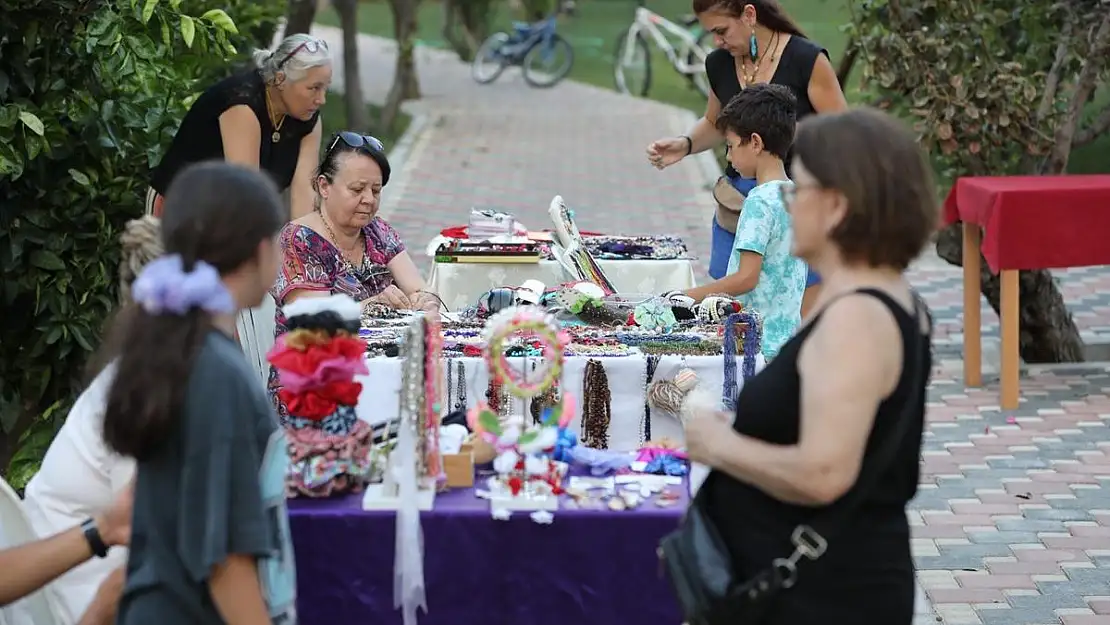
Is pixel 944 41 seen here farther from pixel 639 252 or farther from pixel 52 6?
pixel 52 6

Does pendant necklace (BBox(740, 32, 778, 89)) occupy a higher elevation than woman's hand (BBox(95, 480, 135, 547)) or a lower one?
higher

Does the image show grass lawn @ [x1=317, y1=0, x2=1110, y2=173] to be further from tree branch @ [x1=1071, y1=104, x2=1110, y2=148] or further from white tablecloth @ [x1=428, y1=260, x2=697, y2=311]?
white tablecloth @ [x1=428, y1=260, x2=697, y2=311]

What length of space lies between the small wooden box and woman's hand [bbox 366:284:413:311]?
5.49 feet

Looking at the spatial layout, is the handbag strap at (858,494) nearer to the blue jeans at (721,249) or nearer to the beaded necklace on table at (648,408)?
the beaded necklace on table at (648,408)

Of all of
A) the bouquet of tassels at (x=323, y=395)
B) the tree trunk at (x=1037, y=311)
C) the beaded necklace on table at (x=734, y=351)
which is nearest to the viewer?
the bouquet of tassels at (x=323, y=395)

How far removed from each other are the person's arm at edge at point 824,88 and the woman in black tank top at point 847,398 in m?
3.01

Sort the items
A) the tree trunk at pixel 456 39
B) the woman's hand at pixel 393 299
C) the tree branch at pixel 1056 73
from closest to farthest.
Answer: the woman's hand at pixel 393 299
the tree branch at pixel 1056 73
the tree trunk at pixel 456 39

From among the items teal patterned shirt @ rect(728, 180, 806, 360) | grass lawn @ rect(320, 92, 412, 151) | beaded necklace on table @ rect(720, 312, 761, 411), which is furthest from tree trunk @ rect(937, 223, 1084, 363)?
grass lawn @ rect(320, 92, 412, 151)

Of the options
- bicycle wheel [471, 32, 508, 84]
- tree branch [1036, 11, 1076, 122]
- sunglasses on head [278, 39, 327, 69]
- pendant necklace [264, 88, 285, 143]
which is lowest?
pendant necklace [264, 88, 285, 143]

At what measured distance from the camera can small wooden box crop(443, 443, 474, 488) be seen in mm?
3317

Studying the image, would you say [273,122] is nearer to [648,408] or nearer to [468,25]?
[648,408]

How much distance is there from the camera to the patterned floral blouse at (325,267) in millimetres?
4754

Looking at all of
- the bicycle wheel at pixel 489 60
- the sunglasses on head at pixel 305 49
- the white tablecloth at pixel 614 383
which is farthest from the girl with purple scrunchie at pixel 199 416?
the bicycle wheel at pixel 489 60

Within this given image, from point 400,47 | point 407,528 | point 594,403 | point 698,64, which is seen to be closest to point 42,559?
point 407,528
